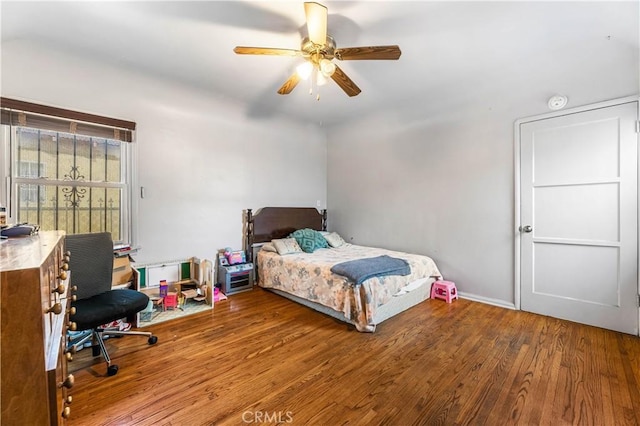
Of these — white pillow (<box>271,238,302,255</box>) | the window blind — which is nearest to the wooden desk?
the window blind

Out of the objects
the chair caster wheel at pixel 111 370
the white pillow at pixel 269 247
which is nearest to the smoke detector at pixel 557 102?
the white pillow at pixel 269 247

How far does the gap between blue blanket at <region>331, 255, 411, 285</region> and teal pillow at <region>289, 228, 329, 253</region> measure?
1.10 m

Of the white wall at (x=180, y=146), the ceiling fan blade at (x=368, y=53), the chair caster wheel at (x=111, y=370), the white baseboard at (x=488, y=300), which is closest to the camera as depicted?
the chair caster wheel at (x=111, y=370)

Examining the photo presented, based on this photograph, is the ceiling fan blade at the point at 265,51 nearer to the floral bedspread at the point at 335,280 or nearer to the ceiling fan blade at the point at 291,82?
the ceiling fan blade at the point at 291,82

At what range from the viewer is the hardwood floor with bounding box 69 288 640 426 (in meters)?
1.58

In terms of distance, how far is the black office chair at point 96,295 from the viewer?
1.94 m

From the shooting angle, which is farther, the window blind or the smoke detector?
the smoke detector

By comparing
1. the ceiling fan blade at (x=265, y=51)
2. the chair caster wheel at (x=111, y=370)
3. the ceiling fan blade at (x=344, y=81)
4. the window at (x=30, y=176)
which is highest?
the ceiling fan blade at (x=265, y=51)

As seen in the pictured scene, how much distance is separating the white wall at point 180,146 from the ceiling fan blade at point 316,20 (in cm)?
219

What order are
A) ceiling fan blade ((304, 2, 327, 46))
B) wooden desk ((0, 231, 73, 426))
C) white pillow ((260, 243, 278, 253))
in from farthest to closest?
white pillow ((260, 243, 278, 253))
ceiling fan blade ((304, 2, 327, 46))
wooden desk ((0, 231, 73, 426))

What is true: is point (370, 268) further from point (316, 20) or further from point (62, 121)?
point (62, 121)

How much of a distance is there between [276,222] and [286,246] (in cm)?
66

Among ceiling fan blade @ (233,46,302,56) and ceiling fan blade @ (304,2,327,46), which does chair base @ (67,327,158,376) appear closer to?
ceiling fan blade @ (233,46,302,56)

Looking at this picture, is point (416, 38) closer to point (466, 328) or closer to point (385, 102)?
point (385, 102)
